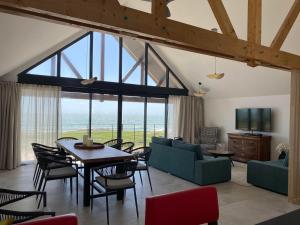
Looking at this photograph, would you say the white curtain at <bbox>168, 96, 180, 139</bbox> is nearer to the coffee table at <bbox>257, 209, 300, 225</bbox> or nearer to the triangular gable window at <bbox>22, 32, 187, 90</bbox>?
the triangular gable window at <bbox>22, 32, 187, 90</bbox>

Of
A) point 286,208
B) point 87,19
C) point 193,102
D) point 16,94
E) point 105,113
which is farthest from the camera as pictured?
point 193,102

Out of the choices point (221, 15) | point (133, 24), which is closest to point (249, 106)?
point (221, 15)

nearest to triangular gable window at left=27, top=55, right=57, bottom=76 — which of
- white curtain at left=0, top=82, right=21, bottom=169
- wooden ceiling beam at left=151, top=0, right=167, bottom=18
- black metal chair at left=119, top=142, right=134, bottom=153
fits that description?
white curtain at left=0, top=82, right=21, bottom=169

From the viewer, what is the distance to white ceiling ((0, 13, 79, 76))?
3.58 meters

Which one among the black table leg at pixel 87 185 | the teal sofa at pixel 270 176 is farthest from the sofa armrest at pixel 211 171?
the black table leg at pixel 87 185

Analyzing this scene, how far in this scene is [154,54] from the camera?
8641 millimetres

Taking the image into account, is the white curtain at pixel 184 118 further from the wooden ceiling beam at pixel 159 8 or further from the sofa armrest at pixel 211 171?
the wooden ceiling beam at pixel 159 8

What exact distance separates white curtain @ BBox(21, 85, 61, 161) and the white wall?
5.41 m

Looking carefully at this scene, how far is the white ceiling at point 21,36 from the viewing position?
3576mm

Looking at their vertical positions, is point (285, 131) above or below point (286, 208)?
above

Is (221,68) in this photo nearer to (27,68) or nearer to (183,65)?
(183,65)

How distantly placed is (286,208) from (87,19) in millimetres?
3969

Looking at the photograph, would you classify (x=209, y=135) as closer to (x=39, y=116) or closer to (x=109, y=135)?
(x=109, y=135)

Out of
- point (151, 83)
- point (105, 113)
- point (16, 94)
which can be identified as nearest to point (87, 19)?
point (16, 94)
